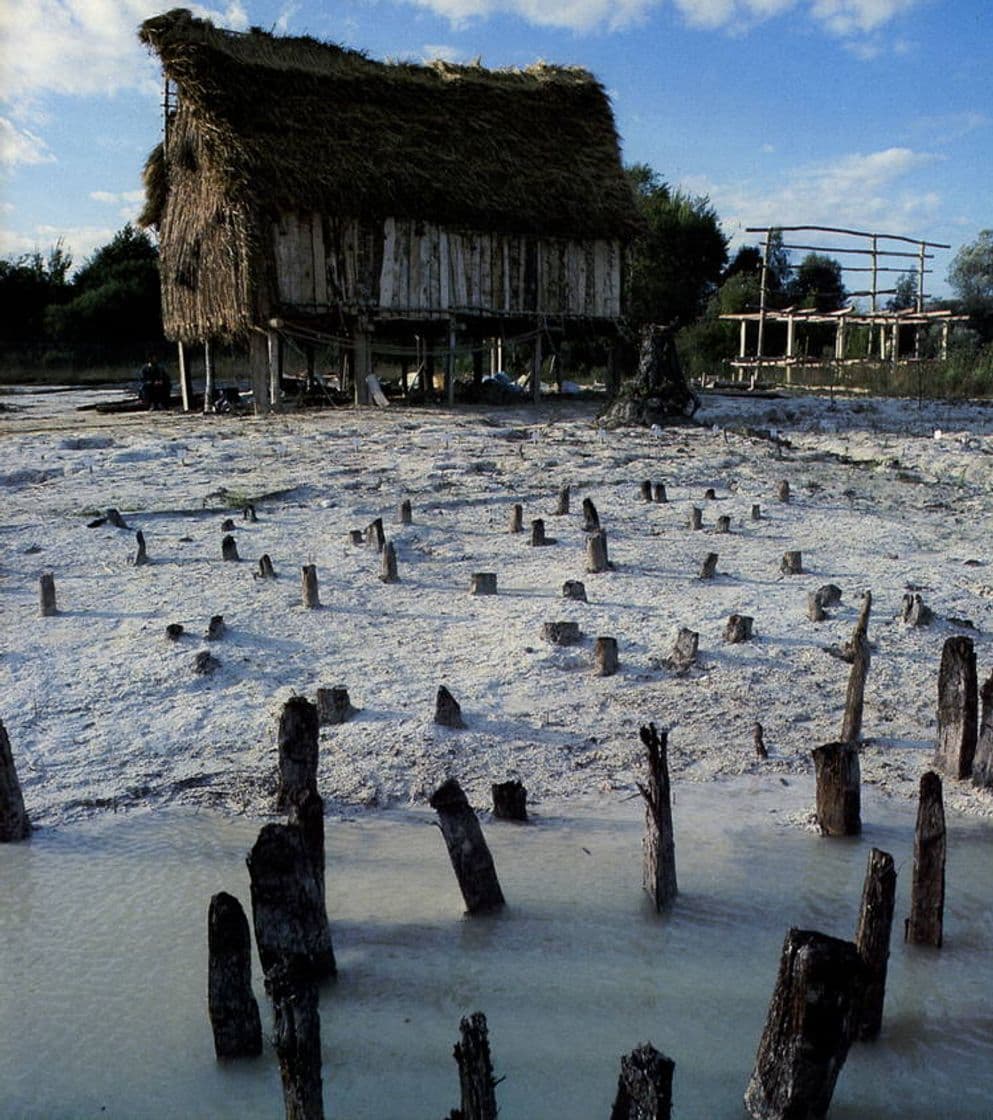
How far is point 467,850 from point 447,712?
1496 mm

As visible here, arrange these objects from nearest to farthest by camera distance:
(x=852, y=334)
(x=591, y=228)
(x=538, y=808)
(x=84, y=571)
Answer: (x=538, y=808) < (x=84, y=571) < (x=591, y=228) < (x=852, y=334)

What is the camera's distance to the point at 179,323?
20.8 m

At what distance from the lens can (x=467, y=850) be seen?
3424 millimetres

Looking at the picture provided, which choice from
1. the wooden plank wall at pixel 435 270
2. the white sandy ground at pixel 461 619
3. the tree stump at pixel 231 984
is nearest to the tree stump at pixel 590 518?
the white sandy ground at pixel 461 619

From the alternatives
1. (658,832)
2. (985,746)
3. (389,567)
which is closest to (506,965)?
(658,832)

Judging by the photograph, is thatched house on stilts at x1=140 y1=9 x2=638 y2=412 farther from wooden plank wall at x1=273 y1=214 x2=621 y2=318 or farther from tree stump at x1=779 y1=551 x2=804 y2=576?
tree stump at x1=779 y1=551 x2=804 y2=576

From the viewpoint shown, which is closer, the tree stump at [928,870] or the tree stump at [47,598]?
the tree stump at [928,870]

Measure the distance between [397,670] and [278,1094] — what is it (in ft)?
9.60

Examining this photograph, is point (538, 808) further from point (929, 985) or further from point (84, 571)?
point (84, 571)

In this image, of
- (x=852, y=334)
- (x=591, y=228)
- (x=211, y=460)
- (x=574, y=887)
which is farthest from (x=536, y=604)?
(x=852, y=334)

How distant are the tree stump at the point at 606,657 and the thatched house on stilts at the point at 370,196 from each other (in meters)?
13.1

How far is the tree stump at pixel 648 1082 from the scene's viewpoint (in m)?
2.10

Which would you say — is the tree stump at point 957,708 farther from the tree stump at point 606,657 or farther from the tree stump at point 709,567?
the tree stump at point 709,567

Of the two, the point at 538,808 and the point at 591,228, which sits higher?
the point at 591,228
